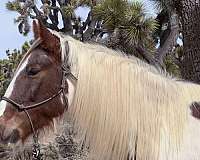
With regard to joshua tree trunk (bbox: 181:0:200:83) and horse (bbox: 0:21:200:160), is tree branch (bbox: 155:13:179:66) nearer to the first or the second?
joshua tree trunk (bbox: 181:0:200:83)

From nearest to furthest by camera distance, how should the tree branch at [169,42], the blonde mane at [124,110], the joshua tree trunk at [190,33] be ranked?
the blonde mane at [124,110] < the joshua tree trunk at [190,33] < the tree branch at [169,42]

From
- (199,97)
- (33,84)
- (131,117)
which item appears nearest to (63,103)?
(33,84)

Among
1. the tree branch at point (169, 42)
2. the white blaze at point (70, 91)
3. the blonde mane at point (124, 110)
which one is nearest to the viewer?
the blonde mane at point (124, 110)

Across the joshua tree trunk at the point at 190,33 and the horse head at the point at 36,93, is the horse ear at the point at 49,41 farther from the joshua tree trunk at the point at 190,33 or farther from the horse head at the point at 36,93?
the joshua tree trunk at the point at 190,33

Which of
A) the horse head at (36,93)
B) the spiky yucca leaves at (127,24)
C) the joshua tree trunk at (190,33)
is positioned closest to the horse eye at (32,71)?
the horse head at (36,93)

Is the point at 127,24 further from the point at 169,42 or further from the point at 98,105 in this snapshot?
the point at 98,105

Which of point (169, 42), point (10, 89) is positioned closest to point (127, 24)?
point (169, 42)

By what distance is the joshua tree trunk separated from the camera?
834cm

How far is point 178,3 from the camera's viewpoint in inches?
346

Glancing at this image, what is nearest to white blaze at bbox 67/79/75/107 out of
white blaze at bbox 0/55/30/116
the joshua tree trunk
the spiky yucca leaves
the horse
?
the horse

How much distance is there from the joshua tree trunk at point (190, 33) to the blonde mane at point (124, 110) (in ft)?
16.1

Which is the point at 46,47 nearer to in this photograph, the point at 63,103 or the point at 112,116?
the point at 63,103

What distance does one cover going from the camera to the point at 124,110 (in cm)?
336

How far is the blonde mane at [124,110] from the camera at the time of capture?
3307 mm
